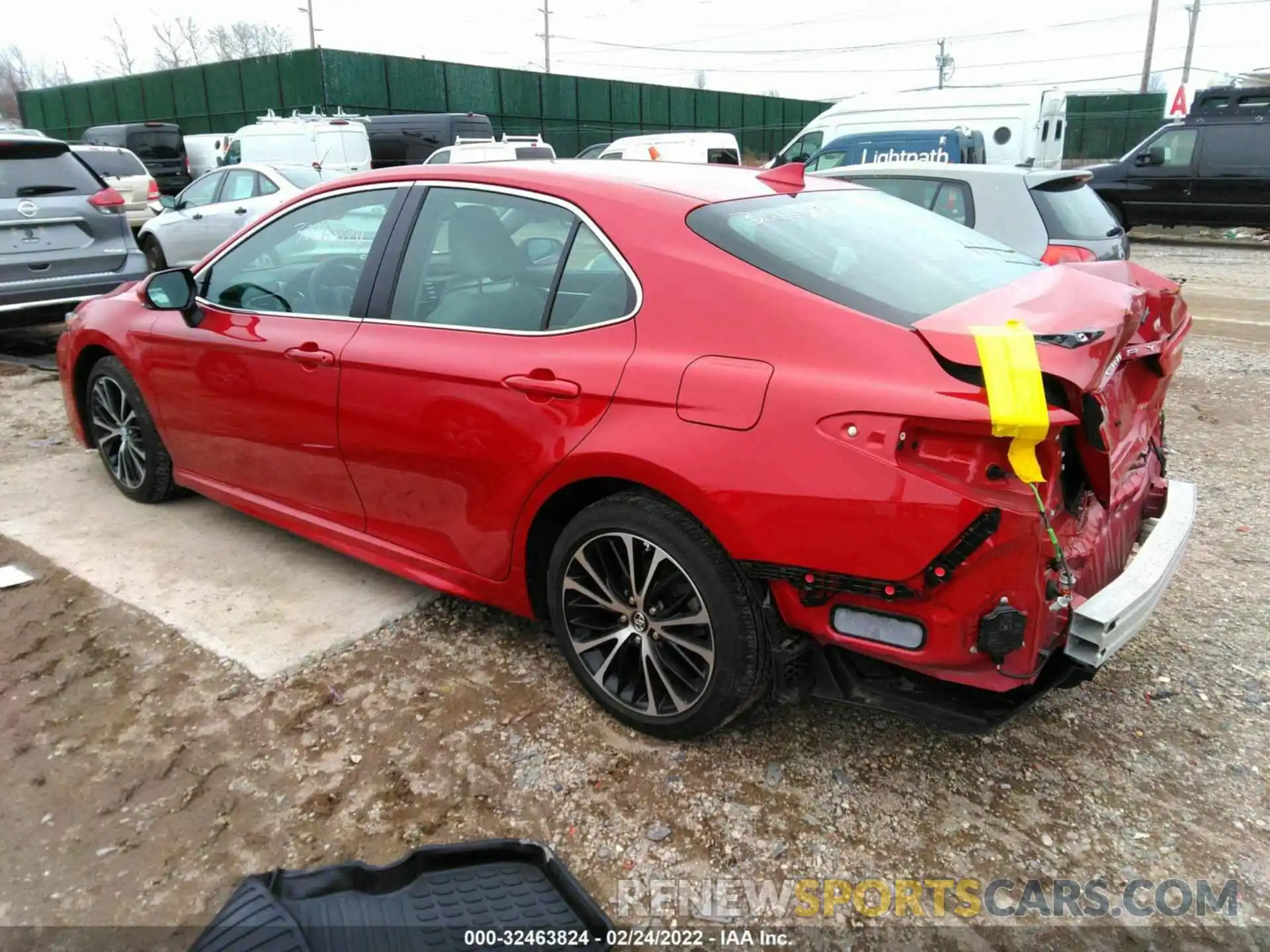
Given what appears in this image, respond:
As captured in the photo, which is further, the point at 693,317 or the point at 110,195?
the point at 110,195

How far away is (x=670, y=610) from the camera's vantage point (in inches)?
107

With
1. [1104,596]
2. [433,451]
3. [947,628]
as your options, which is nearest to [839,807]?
[947,628]

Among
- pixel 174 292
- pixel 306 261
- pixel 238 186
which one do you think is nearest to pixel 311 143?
pixel 238 186

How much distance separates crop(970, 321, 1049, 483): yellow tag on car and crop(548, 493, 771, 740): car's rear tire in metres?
0.79

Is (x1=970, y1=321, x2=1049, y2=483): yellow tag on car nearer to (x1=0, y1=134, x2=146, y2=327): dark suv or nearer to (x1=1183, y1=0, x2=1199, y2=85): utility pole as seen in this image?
(x1=0, y1=134, x2=146, y2=327): dark suv

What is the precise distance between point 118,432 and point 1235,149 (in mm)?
17503

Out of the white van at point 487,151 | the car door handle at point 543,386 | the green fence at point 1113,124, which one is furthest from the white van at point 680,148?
the green fence at point 1113,124

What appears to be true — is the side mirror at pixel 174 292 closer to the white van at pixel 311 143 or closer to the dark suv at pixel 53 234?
the dark suv at pixel 53 234

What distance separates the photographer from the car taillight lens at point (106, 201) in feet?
25.9

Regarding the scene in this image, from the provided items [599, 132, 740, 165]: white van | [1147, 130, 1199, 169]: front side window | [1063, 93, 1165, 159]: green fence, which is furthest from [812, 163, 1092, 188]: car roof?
[1063, 93, 1165, 159]: green fence

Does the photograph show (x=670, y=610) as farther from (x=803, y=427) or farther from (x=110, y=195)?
(x=110, y=195)

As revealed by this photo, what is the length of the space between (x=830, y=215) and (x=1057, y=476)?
1244mm

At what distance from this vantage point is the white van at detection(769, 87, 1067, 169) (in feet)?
49.5

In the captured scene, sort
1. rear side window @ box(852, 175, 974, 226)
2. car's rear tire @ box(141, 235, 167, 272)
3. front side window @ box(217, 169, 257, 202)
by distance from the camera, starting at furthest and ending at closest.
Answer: car's rear tire @ box(141, 235, 167, 272) < front side window @ box(217, 169, 257, 202) < rear side window @ box(852, 175, 974, 226)
